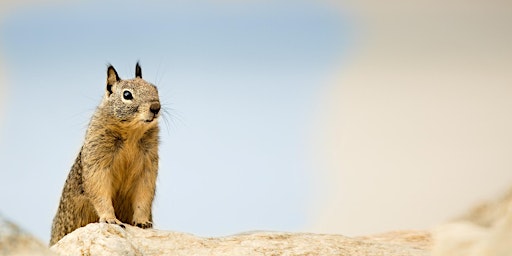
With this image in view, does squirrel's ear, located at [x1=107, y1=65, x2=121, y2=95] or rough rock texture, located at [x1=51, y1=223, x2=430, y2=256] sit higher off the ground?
squirrel's ear, located at [x1=107, y1=65, x2=121, y2=95]

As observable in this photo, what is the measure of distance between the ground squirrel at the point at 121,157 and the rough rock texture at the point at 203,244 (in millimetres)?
1057

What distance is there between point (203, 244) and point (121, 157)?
2310mm

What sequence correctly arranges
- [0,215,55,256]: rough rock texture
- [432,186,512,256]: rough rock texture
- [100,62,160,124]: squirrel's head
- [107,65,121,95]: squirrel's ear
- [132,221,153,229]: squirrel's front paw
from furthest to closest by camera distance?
1. [107,65,121,95]: squirrel's ear
2. [100,62,160,124]: squirrel's head
3. [132,221,153,229]: squirrel's front paw
4. [0,215,55,256]: rough rock texture
5. [432,186,512,256]: rough rock texture

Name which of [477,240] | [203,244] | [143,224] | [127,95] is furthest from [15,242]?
[127,95]

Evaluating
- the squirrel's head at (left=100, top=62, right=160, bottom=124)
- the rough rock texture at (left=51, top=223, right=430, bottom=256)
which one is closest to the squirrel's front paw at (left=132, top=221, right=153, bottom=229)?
the rough rock texture at (left=51, top=223, right=430, bottom=256)

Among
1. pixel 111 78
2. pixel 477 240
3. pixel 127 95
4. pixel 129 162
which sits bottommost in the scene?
pixel 477 240

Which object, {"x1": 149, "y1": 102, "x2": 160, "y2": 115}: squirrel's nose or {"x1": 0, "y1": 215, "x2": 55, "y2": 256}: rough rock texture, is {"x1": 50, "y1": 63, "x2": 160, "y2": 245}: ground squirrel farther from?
{"x1": 0, "y1": 215, "x2": 55, "y2": 256}: rough rock texture

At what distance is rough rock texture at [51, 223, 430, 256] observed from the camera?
951 centimetres

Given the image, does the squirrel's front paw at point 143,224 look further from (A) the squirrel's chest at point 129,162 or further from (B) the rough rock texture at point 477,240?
(B) the rough rock texture at point 477,240

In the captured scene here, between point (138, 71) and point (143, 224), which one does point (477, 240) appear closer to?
point (143, 224)

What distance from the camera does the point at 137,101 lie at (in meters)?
11.7

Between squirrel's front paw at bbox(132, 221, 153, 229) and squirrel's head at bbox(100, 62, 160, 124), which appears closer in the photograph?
squirrel's front paw at bbox(132, 221, 153, 229)

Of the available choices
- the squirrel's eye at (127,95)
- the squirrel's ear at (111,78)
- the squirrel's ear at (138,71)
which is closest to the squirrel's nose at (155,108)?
the squirrel's eye at (127,95)

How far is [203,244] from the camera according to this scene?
33.9 feet
